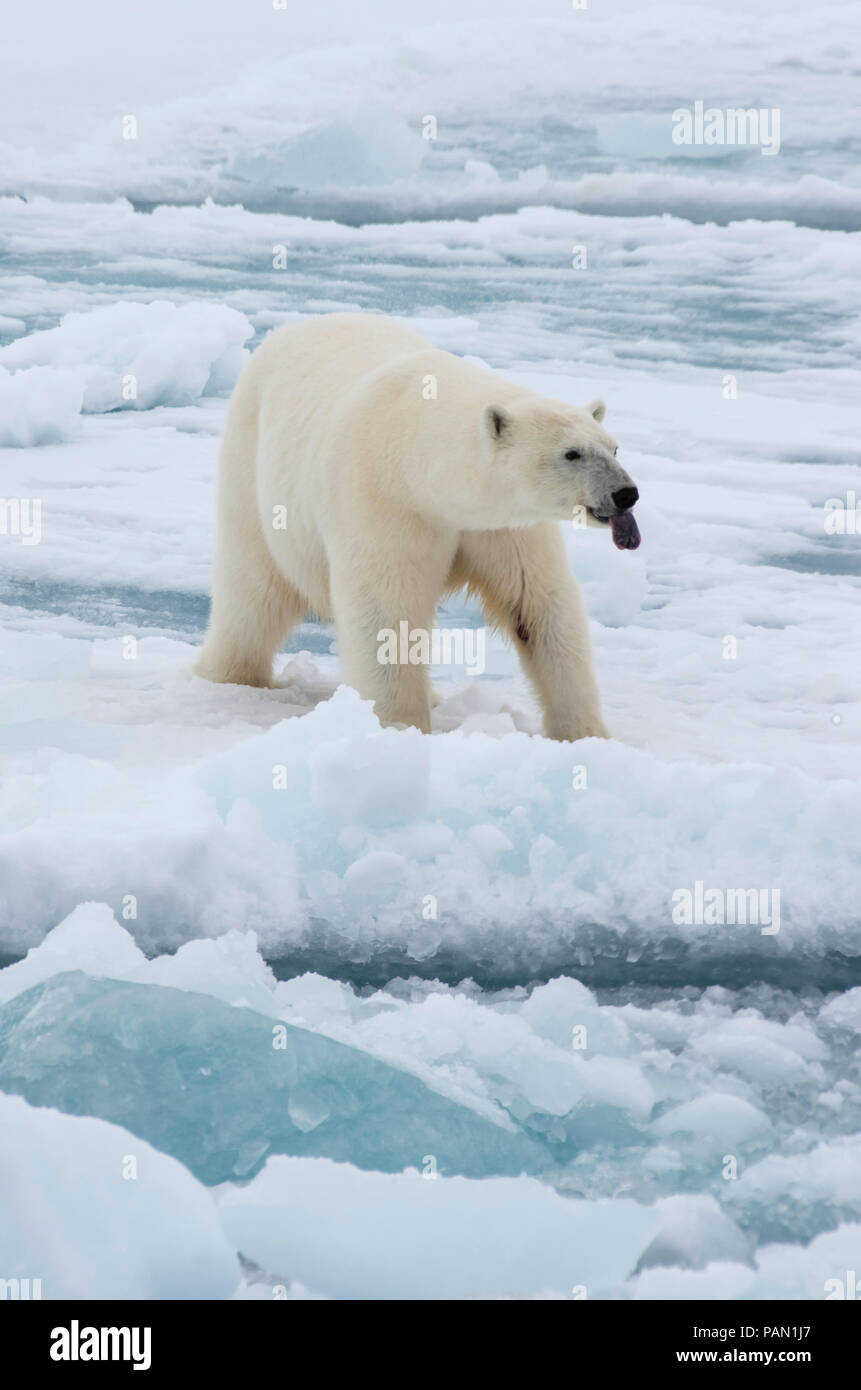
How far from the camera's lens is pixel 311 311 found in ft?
38.2

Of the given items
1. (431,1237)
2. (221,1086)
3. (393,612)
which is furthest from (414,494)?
(431,1237)

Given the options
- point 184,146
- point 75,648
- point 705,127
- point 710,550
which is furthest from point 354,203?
point 75,648

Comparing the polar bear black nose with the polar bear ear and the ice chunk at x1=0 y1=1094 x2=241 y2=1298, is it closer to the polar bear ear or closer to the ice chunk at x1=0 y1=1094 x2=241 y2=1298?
the polar bear ear

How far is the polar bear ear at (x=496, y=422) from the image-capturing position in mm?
3357

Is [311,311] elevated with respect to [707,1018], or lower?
elevated

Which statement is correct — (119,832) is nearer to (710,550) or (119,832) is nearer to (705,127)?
(710,550)

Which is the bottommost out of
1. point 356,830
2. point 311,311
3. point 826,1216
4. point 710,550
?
point 826,1216

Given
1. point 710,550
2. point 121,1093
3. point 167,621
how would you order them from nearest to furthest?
point 121,1093
point 167,621
point 710,550

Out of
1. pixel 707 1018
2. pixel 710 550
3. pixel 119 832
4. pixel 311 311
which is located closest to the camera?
pixel 707 1018

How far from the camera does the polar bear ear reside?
11.0 feet

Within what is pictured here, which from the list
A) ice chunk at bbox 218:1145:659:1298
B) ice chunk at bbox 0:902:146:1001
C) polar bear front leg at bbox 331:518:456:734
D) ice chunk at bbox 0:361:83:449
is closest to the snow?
ice chunk at bbox 218:1145:659:1298

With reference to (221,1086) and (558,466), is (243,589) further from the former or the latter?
(221,1086)

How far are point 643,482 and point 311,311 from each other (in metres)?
4.78

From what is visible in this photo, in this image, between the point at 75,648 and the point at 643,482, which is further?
the point at 643,482
